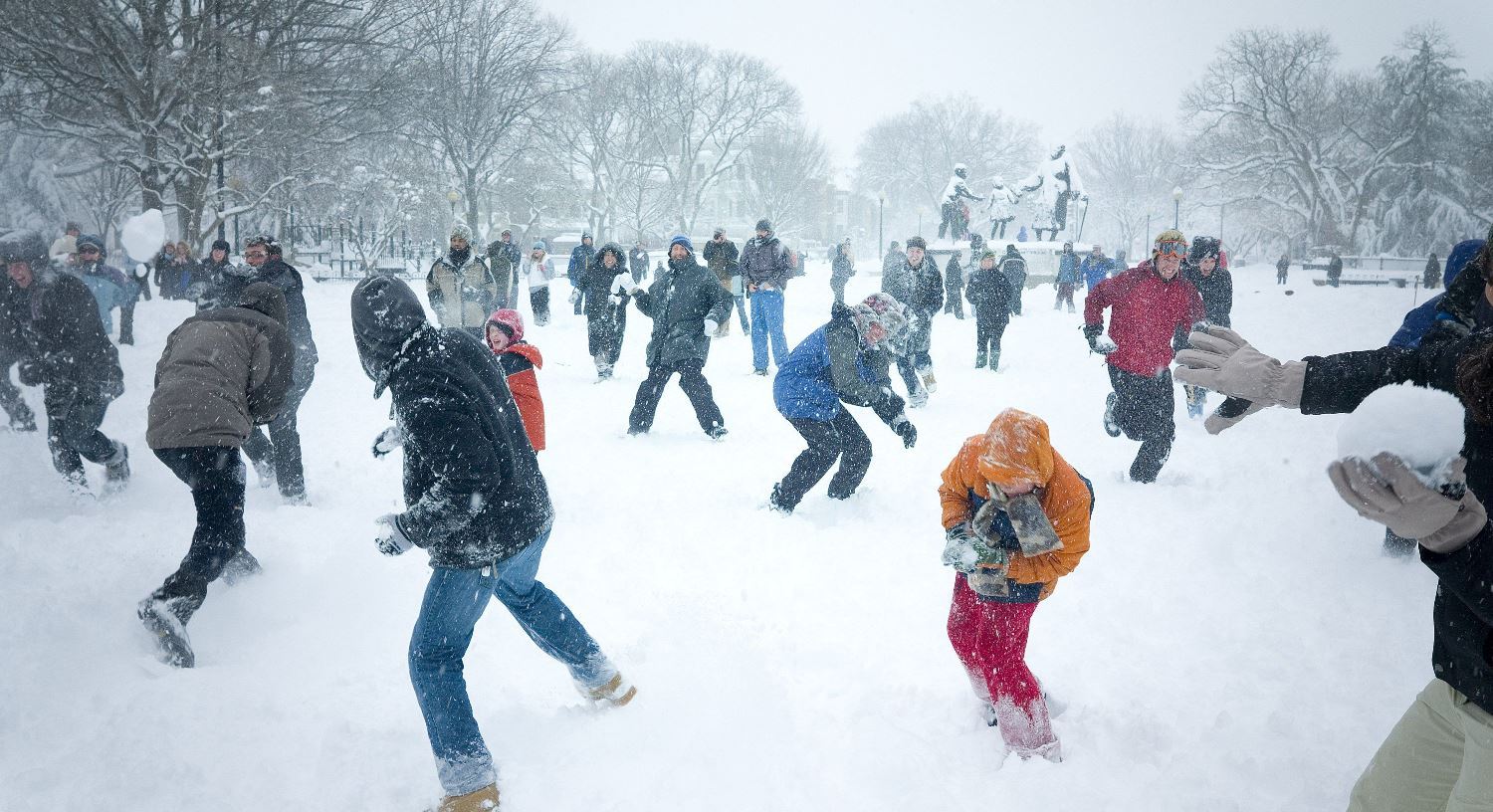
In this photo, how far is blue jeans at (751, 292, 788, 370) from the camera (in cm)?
1102

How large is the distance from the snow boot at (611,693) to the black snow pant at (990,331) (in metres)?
9.67

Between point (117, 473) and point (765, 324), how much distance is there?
7311mm

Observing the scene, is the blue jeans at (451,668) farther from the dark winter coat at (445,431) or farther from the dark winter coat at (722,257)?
the dark winter coat at (722,257)

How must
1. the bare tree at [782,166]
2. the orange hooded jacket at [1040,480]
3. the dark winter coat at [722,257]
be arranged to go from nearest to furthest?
1. the orange hooded jacket at [1040,480]
2. the dark winter coat at [722,257]
3. the bare tree at [782,166]

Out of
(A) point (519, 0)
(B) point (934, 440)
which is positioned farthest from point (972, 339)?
(A) point (519, 0)

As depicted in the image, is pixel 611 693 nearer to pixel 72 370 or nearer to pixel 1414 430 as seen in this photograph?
pixel 1414 430

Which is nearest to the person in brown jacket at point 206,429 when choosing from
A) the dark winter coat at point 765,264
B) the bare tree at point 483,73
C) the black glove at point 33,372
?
the black glove at point 33,372

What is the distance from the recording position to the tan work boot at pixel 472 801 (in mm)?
2574

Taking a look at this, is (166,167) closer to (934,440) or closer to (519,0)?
(519,0)

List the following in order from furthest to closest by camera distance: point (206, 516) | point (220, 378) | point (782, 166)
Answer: point (782, 166) < point (220, 378) < point (206, 516)

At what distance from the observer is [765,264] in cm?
1115

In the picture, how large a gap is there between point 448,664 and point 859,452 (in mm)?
3529

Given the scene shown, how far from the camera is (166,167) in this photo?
14.7 m

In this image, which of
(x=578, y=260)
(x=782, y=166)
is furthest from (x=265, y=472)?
(x=782, y=166)
